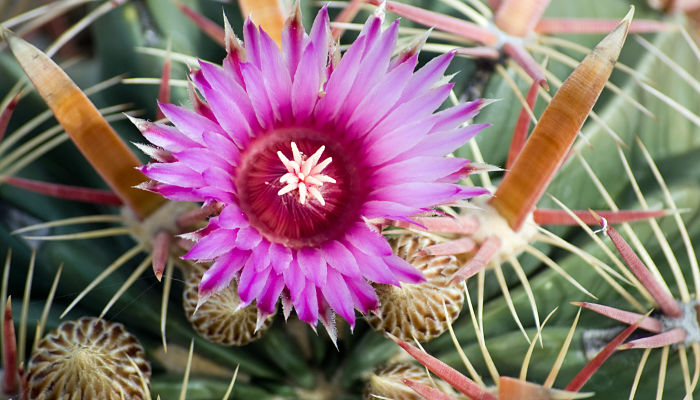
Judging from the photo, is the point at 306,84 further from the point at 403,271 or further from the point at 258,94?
the point at 403,271

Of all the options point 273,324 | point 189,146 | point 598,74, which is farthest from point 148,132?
point 598,74

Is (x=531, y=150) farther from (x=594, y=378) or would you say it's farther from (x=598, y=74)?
(x=594, y=378)

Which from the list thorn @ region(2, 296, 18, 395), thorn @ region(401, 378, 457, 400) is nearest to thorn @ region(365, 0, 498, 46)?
thorn @ region(401, 378, 457, 400)

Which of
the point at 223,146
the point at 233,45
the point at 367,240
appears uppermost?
the point at 233,45

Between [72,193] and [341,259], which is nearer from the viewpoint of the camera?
[341,259]

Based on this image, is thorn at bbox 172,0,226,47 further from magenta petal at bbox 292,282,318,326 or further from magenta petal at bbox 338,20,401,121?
magenta petal at bbox 292,282,318,326

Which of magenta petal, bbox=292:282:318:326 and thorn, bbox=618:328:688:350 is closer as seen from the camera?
magenta petal, bbox=292:282:318:326

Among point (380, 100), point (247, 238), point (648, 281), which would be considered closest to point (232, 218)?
point (247, 238)

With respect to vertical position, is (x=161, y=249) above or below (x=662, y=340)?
above
